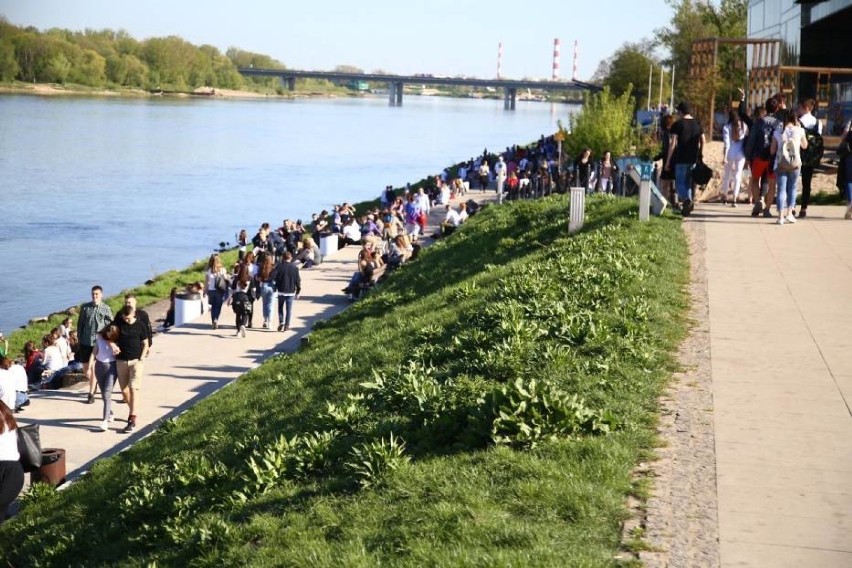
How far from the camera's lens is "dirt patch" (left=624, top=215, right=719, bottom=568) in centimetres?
517

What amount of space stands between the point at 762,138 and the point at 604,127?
1840 cm

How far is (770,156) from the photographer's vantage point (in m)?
15.0

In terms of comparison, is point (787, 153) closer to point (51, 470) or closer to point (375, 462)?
point (51, 470)

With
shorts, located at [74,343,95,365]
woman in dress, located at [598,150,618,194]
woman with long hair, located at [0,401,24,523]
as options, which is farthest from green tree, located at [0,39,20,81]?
woman with long hair, located at [0,401,24,523]

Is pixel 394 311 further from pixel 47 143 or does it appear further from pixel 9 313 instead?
pixel 47 143

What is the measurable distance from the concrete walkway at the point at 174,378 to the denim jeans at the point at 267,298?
0.24 m

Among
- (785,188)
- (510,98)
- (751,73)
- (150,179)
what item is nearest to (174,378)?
(785,188)

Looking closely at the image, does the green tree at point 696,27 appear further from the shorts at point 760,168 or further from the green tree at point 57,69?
the green tree at point 57,69

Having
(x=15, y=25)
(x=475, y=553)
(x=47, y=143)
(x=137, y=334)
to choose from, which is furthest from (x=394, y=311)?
(x=15, y=25)

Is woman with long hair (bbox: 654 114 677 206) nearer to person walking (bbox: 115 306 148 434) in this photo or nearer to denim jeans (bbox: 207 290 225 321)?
denim jeans (bbox: 207 290 225 321)

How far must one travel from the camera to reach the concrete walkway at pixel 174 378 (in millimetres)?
11695

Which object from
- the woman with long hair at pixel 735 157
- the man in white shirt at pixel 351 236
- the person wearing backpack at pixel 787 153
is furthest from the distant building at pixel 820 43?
the person wearing backpack at pixel 787 153

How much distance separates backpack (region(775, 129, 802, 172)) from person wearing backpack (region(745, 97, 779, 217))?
643mm

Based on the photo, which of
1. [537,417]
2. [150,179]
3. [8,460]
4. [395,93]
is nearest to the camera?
[537,417]
